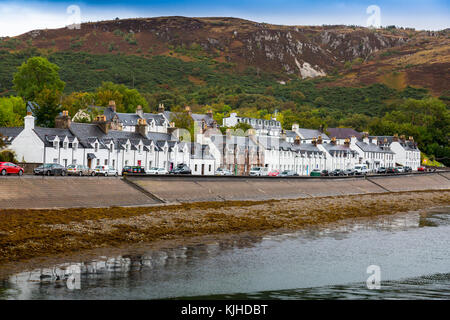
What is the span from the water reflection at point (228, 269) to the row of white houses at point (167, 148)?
4379 centimetres

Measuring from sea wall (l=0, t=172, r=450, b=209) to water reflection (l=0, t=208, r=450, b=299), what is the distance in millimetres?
16568

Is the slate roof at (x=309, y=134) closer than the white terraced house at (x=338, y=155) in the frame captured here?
No

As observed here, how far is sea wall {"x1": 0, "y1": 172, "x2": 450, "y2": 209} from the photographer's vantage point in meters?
52.1

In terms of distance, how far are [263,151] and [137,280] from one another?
93291mm

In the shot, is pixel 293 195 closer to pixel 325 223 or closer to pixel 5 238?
pixel 325 223

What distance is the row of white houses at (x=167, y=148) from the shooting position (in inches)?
3201

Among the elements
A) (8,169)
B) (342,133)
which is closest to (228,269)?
(8,169)

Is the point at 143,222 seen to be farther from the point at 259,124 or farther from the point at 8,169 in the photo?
the point at 259,124

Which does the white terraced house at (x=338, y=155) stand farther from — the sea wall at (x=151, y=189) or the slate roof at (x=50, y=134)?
the slate roof at (x=50, y=134)

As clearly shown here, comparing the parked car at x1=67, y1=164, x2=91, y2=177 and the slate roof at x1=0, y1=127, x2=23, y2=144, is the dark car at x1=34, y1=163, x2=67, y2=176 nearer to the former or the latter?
the parked car at x1=67, y1=164, x2=91, y2=177

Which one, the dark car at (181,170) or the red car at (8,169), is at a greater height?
the red car at (8,169)

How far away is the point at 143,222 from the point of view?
46.7m

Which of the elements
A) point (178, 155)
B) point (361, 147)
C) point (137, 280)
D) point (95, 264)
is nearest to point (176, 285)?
point (137, 280)

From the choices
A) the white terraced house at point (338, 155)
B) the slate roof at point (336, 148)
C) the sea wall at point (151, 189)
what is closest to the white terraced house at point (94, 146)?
the sea wall at point (151, 189)
